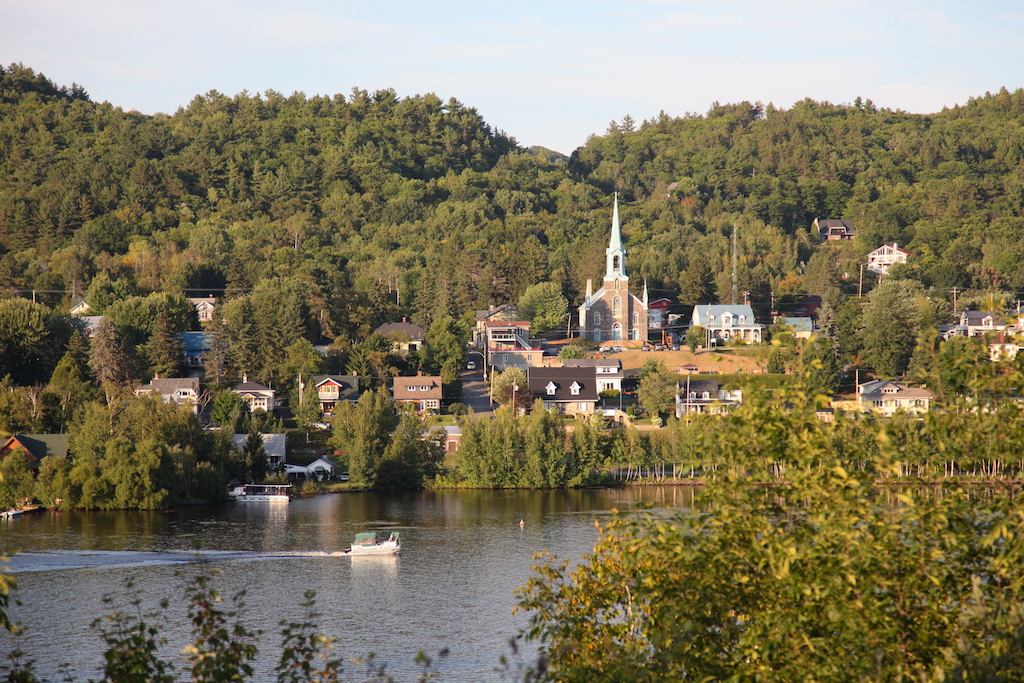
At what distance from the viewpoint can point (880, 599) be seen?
21.5 ft

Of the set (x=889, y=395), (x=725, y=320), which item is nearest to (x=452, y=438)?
(x=889, y=395)

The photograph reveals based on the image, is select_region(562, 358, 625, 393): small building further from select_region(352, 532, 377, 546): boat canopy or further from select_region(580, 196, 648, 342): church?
select_region(352, 532, 377, 546): boat canopy

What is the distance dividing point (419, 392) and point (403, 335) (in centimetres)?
947

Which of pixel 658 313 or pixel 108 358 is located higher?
pixel 658 313

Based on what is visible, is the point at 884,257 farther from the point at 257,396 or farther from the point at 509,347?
the point at 257,396

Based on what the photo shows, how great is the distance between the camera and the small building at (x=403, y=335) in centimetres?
5328

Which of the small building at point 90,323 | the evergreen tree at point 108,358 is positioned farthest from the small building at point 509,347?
the small building at point 90,323

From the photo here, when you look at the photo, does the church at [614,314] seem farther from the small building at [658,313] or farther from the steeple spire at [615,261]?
the small building at [658,313]

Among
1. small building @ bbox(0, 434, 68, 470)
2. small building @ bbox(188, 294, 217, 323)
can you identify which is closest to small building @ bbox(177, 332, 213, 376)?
small building @ bbox(188, 294, 217, 323)

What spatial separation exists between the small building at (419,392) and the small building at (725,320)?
16578 millimetres

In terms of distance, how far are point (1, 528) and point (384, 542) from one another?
10.9 metres

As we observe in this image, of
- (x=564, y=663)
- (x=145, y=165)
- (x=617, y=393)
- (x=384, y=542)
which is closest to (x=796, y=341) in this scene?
(x=564, y=663)

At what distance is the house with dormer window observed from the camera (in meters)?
44.8

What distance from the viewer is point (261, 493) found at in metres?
36.0
